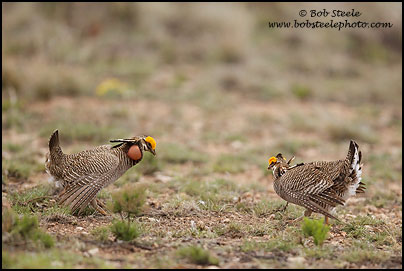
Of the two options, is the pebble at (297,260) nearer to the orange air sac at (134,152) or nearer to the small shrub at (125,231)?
the small shrub at (125,231)

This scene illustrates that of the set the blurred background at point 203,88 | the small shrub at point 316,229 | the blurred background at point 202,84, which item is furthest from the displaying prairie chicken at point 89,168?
the small shrub at point 316,229

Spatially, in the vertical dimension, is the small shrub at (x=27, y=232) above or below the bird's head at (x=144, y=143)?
below

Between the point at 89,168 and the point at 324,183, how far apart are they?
2348 mm

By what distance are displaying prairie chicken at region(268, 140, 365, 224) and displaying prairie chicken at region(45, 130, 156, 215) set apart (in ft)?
5.04

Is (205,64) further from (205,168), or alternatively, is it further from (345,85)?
(205,168)

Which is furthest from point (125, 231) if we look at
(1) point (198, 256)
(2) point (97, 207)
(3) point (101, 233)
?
(2) point (97, 207)

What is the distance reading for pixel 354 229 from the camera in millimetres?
5680

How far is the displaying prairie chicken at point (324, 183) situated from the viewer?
5.42 m

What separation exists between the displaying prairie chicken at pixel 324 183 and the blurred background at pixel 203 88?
1338mm

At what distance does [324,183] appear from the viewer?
5500 mm

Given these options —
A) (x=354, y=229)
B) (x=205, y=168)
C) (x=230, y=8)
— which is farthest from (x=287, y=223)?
(x=230, y=8)

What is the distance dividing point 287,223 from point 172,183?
6.38 feet

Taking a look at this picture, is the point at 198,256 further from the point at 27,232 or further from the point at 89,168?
the point at 89,168

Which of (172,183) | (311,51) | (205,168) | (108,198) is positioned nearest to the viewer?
(108,198)
